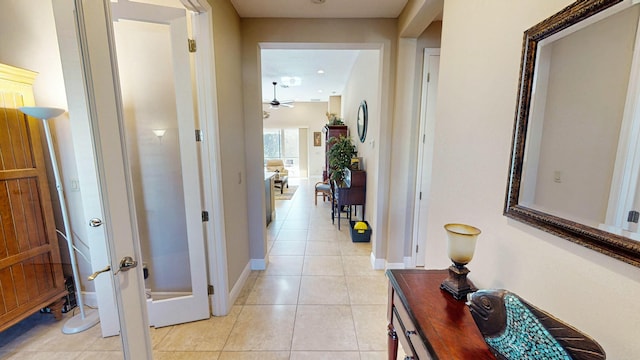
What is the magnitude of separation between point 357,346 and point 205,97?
7.09 ft

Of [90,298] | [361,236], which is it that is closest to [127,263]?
[90,298]

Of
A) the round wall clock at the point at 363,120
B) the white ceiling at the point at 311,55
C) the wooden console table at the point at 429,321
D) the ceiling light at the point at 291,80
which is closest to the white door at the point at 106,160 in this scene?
→ the wooden console table at the point at 429,321

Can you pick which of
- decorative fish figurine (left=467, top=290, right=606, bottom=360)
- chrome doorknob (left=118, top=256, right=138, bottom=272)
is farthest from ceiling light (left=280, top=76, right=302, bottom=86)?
decorative fish figurine (left=467, top=290, right=606, bottom=360)

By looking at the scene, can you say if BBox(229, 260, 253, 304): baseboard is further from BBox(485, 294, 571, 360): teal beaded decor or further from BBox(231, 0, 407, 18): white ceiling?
BBox(231, 0, 407, 18): white ceiling

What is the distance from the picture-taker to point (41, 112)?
87 cm

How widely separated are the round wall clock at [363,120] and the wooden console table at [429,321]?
3.17 meters

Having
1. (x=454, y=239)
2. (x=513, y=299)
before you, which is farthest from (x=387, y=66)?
(x=513, y=299)

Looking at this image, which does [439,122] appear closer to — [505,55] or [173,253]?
[505,55]

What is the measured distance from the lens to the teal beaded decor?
63 centimetres

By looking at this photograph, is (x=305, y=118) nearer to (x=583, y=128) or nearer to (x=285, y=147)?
(x=285, y=147)

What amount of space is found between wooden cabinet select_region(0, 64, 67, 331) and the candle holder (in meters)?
1.55

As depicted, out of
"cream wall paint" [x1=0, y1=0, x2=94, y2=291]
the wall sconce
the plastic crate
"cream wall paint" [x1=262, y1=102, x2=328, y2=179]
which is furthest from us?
"cream wall paint" [x1=262, y1=102, x2=328, y2=179]

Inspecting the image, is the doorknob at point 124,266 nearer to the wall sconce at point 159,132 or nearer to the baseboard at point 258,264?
the wall sconce at point 159,132

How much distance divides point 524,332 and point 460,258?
1.27 feet
